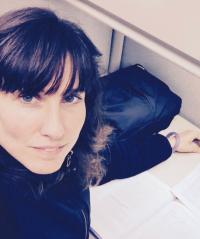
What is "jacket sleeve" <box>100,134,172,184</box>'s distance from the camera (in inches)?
43.3

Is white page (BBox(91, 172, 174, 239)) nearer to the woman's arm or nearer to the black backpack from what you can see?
the woman's arm

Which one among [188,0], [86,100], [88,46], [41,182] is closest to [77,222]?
→ [41,182]

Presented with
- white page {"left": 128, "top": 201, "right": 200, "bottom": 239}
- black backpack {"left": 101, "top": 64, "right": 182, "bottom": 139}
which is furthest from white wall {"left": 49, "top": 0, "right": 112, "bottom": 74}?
white page {"left": 128, "top": 201, "right": 200, "bottom": 239}

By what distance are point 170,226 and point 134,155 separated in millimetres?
255

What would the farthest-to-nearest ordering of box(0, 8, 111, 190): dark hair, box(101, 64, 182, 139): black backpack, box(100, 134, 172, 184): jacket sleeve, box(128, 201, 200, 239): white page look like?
box(101, 64, 182, 139): black backpack < box(100, 134, 172, 184): jacket sleeve < box(128, 201, 200, 239): white page < box(0, 8, 111, 190): dark hair

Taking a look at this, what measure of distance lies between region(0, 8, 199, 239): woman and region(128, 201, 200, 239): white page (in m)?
0.17

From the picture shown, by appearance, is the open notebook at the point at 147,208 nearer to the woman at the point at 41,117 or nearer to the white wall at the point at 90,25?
the woman at the point at 41,117

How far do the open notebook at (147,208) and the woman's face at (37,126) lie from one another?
0.33 meters

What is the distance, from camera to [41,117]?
0.67m

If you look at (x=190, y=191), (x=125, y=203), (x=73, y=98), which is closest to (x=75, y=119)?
(x=73, y=98)

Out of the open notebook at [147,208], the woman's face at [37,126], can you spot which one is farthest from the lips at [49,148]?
the open notebook at [147,208]

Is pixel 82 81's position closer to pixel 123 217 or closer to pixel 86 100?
pixel 86 100

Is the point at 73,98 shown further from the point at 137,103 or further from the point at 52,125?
the point at 137,103

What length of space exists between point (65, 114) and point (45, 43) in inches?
5.6
